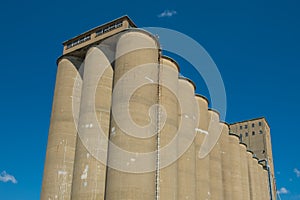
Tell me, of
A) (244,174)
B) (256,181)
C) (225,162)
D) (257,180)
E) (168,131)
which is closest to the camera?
(168,131)

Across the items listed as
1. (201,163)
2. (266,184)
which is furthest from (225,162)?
(266,184)

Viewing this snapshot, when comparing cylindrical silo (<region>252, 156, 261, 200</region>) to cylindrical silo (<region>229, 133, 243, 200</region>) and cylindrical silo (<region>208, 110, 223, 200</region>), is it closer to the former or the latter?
cylindrical silo (<region>229, 133, 243, 200</region>)

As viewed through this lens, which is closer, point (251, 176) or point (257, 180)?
point (251, 176)

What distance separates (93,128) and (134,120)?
4.64 m

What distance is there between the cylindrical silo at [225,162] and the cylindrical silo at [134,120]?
1618cm

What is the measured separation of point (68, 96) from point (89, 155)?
7.05m

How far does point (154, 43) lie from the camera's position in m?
28.3

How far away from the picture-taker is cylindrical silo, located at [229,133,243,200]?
128 feet

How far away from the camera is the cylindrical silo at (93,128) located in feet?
81.9

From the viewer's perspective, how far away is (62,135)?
29.0m

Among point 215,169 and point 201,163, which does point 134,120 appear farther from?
point 215,169

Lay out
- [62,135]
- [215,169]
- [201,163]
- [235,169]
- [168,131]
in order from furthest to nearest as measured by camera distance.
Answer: [235,169], [215,169], [201,163], [62,135], [168,131]

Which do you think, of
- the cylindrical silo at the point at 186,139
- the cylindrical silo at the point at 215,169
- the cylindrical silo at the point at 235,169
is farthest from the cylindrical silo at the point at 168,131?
the cylindrical silo at the point at 235,169

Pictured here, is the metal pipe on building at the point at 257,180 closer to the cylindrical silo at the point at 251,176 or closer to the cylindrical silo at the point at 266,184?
the cylindrical silo at the point at 251,176
